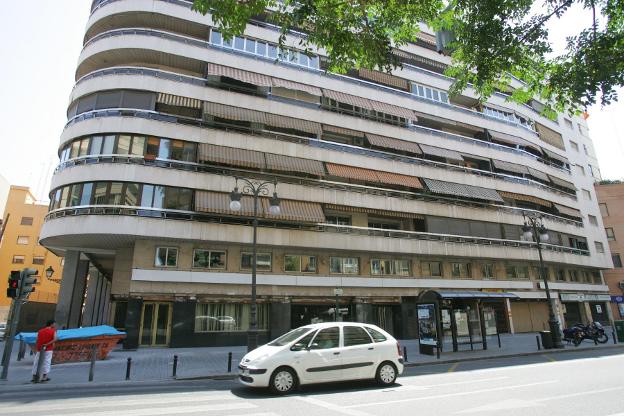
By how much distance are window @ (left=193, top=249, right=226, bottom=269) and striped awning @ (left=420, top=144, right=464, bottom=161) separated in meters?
17.5

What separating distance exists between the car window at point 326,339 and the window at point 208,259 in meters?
13.6

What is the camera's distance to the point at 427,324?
1686 cm

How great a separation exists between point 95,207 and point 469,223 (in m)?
25.9

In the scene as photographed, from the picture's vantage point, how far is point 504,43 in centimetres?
984

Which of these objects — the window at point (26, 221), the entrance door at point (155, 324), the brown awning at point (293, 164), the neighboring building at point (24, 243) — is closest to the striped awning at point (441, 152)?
the brown awning at point (293, 164)

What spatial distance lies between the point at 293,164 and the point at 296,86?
19.1 ft

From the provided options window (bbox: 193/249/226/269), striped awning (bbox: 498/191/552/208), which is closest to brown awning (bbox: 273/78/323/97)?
window (bbox: 193/249/226/269)

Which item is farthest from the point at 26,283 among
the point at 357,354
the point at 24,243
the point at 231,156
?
the point at 24,243

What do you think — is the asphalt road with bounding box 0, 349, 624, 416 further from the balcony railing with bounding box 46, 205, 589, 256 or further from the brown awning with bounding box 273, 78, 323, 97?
the brown awning with bounding box 273, 78, 323, 97

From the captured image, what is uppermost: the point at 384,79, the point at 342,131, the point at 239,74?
the point at 384,79

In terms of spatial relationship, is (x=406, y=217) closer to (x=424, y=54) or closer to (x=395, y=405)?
(x=424, y=54)

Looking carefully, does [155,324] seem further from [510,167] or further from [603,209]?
[603,209]

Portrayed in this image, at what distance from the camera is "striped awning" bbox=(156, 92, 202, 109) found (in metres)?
22.3

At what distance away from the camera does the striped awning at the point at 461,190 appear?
94.5 ft
